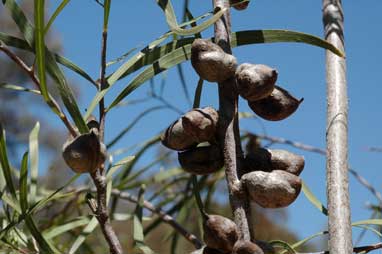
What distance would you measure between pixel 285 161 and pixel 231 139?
0.05m

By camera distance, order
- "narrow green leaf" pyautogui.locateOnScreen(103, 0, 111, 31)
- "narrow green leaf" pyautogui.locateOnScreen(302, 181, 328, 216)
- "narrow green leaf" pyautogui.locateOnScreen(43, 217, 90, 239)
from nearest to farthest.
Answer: "narrow green leaf" pyautogui.locateOnScreen(103, 0, 111, 31) < "narrow green leaf" pyautogui.locateOnScreen(302, 181, 328, 216) < "narrow green leaf" pyautogui.locateOnScreen(43, 217, 90, 239)

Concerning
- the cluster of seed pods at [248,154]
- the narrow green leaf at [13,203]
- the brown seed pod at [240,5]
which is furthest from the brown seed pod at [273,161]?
the narrow green leaf at [13,203]

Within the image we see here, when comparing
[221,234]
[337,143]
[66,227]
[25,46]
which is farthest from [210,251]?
[66,227]

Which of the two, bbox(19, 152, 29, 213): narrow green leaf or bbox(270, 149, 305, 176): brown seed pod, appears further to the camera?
bbox(19, 152, 29, 213): narrow green leaf

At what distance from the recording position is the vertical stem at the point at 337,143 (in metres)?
0.45

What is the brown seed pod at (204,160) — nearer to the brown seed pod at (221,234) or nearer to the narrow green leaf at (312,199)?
the brown seed pod at (221,234)

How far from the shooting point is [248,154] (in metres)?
0.47

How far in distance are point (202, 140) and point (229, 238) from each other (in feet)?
0.23

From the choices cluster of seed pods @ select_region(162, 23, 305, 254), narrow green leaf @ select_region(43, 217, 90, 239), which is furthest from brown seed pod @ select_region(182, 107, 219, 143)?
narrow green leaf @ select_region(43, 217, 90, 239)

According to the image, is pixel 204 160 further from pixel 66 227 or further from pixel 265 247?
pixel 66 227

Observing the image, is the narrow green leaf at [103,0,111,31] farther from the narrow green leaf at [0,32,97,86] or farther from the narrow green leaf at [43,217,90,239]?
the narrow green leaf at [43,217,90,239]

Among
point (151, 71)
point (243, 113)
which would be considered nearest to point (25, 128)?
point (243, 113)

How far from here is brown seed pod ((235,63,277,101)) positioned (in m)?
0.45

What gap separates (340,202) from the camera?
1.53ft
